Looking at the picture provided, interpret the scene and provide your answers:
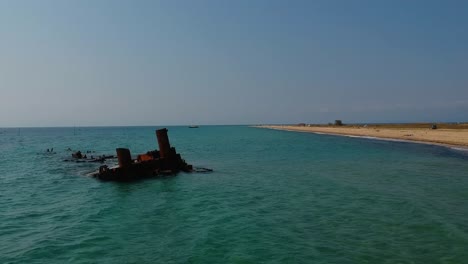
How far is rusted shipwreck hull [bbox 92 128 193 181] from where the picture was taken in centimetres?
2705

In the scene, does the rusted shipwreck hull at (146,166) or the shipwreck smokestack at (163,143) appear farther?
the shipwreck smokestack at (163,143)

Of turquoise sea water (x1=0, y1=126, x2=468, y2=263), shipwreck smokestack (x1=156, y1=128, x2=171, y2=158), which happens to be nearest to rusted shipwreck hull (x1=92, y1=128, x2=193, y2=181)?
shipwreck smokestack (x1=156, y1=128, x2=171, y2=158)

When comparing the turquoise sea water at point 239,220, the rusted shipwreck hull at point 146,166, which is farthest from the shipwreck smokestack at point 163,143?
the turquoise sea water at point 239,220

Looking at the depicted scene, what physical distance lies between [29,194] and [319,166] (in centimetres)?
2411

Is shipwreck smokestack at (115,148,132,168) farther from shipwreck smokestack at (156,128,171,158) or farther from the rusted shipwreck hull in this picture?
shipwreck smokestack at (156,128,171,158)

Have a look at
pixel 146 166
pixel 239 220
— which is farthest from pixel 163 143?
pixel 239 220

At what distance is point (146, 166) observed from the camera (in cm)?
2870

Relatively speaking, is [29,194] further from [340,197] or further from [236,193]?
[340,197]

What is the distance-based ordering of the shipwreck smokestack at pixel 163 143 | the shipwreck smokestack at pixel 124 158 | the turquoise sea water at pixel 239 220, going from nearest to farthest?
the turquoise sea water at pixel 239 220
the shipwreck smokestack at pixel 124 158
the shipwreck smokestack at pixel 163 143

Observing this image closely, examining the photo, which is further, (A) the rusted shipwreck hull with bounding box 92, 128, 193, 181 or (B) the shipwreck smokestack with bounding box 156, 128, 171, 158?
→ (B) the shipwreck smokestack with bounding box 156, 128, 171, 158

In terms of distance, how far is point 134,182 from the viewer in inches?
1045

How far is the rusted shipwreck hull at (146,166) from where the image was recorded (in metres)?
27.0

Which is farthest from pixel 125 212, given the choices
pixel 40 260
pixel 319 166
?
pixel 319 166

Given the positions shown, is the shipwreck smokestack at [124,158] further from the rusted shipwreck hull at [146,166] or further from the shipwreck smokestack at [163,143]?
the shipwreck smokestack at [163,143]
